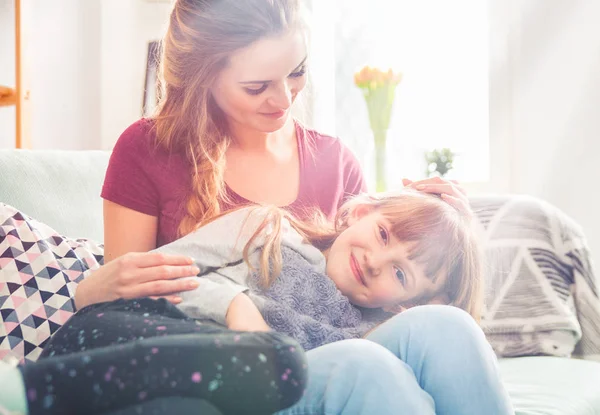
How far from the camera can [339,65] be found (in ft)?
8.07

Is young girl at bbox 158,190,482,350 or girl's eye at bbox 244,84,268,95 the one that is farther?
girl's eye at bbox 244,84,268,95

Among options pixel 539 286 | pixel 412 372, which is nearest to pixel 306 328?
pixel 412 372

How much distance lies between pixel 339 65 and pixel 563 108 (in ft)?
2.68

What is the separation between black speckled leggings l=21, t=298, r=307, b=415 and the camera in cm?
52

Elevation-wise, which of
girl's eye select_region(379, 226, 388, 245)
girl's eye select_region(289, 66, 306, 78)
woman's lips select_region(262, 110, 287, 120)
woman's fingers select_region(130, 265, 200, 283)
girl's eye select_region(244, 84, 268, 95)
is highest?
girl's eye select_region(289, 66, 306, 78)

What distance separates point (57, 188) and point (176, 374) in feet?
2.93

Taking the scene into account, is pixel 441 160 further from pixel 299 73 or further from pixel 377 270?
pixel 377 270

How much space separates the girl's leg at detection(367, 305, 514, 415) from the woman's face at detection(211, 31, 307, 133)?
1.40 ft

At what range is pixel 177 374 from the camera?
565 mm

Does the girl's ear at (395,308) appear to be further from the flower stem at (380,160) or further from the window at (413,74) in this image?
the window at (413,74)

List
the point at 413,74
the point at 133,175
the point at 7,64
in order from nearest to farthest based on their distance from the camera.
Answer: the point at 133,175 → the point at 7,64 → the point at 413,74

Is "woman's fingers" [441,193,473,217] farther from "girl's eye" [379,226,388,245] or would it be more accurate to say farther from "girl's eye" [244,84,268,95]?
"girl's eye" [244,84,268,95]

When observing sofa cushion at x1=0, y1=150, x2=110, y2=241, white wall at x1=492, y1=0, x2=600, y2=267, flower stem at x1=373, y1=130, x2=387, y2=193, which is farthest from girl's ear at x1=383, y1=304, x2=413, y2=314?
white wall at x1=492, y1=0, x2=600, y2=267

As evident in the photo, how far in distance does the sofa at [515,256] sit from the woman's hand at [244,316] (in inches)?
18.6
